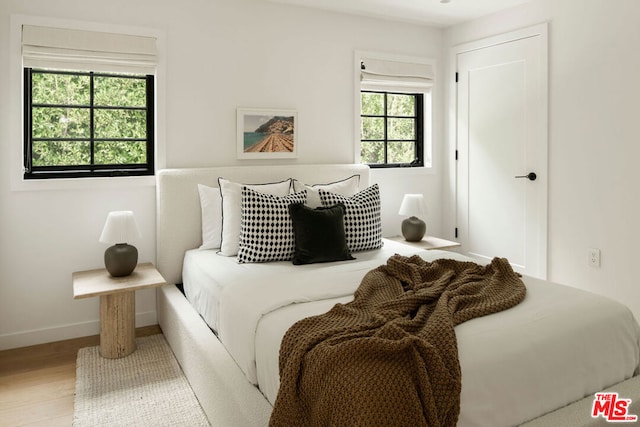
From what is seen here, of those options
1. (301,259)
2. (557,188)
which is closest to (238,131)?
(301,259)

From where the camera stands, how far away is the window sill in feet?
10.4

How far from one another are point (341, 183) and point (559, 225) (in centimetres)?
172

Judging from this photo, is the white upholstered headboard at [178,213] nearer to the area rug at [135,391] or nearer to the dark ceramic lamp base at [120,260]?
the dark ceramic lamp base at [120,260]

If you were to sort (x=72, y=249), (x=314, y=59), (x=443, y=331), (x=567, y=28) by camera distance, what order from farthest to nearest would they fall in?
(x=314, y=59) → (x=567, y=28) → (x=72, y=249) → (x=443, y=331)

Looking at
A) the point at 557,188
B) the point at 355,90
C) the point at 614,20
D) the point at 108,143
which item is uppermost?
the point at 614,20

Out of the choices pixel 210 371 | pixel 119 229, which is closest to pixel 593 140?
pixel 210 371

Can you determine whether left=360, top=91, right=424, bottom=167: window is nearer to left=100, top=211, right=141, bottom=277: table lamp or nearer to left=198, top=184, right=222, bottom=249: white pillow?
left=198, top=184, right=222, bottom=249: white pillow

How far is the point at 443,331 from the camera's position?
167 cm

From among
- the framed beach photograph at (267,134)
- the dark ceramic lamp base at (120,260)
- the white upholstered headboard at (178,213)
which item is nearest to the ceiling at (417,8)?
the framed beach photograph at (267,134)

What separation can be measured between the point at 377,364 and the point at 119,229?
2.15m

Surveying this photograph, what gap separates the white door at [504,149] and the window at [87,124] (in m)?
2.79

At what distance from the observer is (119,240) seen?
3.08 meters

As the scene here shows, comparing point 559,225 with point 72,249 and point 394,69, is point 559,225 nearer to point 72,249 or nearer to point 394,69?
point 394,69

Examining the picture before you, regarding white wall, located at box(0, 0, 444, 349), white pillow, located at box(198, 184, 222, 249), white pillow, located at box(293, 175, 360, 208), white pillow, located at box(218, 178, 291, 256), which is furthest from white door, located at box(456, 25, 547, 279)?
white pillow, located at box(198, 184, 222, 249)
